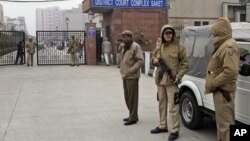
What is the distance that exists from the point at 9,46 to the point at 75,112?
17.4 m

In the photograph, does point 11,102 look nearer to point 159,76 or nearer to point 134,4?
point 159,76

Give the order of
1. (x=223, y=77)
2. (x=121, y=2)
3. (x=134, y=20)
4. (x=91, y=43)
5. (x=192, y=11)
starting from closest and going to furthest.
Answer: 1. (x=223, y=77)
2. (x=121, y=2)
3. (x=91, y=43)
4. (x=134, y=20)
5. (x=192, y=11)

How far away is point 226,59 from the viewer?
478 cm

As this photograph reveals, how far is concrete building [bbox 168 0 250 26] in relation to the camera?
97.9ft

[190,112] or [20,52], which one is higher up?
[20,52]

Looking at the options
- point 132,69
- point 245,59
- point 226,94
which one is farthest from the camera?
point 132,69

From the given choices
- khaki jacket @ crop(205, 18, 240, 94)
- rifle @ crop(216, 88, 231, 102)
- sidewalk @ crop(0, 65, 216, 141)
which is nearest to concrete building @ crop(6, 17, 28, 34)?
sidewalk @ crop(0, 65, 216, 141)

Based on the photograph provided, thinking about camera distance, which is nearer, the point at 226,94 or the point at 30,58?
the point at 226,94

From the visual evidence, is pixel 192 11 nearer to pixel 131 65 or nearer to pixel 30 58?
pixel 30 58

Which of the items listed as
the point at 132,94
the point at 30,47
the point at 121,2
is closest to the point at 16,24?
the point at 30,47

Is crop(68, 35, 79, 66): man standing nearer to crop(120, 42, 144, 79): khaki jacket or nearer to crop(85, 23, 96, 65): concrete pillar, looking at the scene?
crop(85, 23, 96, 65): concrete pillar

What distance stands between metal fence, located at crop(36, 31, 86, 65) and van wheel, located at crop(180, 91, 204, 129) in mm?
16726

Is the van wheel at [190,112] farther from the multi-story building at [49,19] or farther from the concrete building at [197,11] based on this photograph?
the multi-story building at [49,19]

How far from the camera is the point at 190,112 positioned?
23.1 feet
